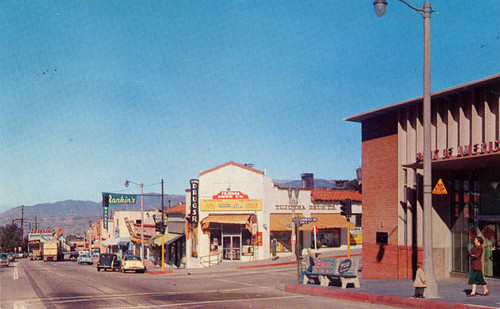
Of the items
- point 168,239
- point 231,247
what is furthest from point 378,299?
point 168,239

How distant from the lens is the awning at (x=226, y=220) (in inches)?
1672

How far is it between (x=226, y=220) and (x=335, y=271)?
2380cm

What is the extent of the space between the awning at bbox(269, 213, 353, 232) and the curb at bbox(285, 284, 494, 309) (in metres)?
21.4

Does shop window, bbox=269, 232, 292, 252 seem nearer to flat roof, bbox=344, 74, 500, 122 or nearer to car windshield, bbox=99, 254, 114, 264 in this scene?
car windshield, bbox=99, 254, 114, 264

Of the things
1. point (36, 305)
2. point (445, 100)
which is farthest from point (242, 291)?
point (445, 100)

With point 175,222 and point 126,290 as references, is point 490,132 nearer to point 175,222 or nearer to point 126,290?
point 126,290

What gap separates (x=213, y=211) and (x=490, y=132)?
28988 millimetres

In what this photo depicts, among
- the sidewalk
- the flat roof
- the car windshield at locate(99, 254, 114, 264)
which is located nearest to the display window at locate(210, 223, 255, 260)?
the car windshield at locate(99, 254, 114, 264)

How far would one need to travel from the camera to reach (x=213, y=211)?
144 ft

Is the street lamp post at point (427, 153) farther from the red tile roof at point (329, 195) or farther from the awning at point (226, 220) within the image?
the red tile roof at point (329, 195)

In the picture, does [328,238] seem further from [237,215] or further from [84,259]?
[84,259]

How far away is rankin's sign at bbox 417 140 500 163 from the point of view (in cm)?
1756

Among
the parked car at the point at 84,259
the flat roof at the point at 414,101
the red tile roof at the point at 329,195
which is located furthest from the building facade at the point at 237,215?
the parked car at the point at 84,259

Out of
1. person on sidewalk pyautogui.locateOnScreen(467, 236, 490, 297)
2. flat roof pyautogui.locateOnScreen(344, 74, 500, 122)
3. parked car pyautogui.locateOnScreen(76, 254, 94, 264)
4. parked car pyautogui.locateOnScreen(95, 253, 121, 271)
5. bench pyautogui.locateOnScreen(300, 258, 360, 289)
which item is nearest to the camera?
person on sidewalk pyautogui.locateOnScreen(467, 236, 490, 297)
